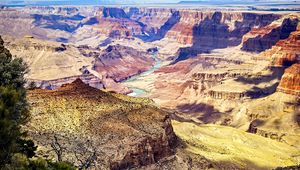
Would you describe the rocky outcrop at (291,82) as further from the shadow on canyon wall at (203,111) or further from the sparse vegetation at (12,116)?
the sparse vegetation at (12,116)

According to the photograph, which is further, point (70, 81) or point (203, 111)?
point (70, 81)

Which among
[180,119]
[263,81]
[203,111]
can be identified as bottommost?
[203,111]

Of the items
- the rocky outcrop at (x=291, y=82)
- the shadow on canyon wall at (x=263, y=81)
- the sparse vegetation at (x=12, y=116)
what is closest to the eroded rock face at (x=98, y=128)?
the sparse vegetation at (x=12, y=116)

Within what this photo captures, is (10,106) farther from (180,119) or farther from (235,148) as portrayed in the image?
(180,119)

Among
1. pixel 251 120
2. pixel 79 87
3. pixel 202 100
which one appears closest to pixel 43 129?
pixel 79 87

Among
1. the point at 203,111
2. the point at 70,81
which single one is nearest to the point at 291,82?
the point at 203,111

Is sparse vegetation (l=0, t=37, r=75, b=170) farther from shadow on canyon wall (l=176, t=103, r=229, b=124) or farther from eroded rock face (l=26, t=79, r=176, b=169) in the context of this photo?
shadow on canyon wall (l=176, t=103, r=229, b=124)
